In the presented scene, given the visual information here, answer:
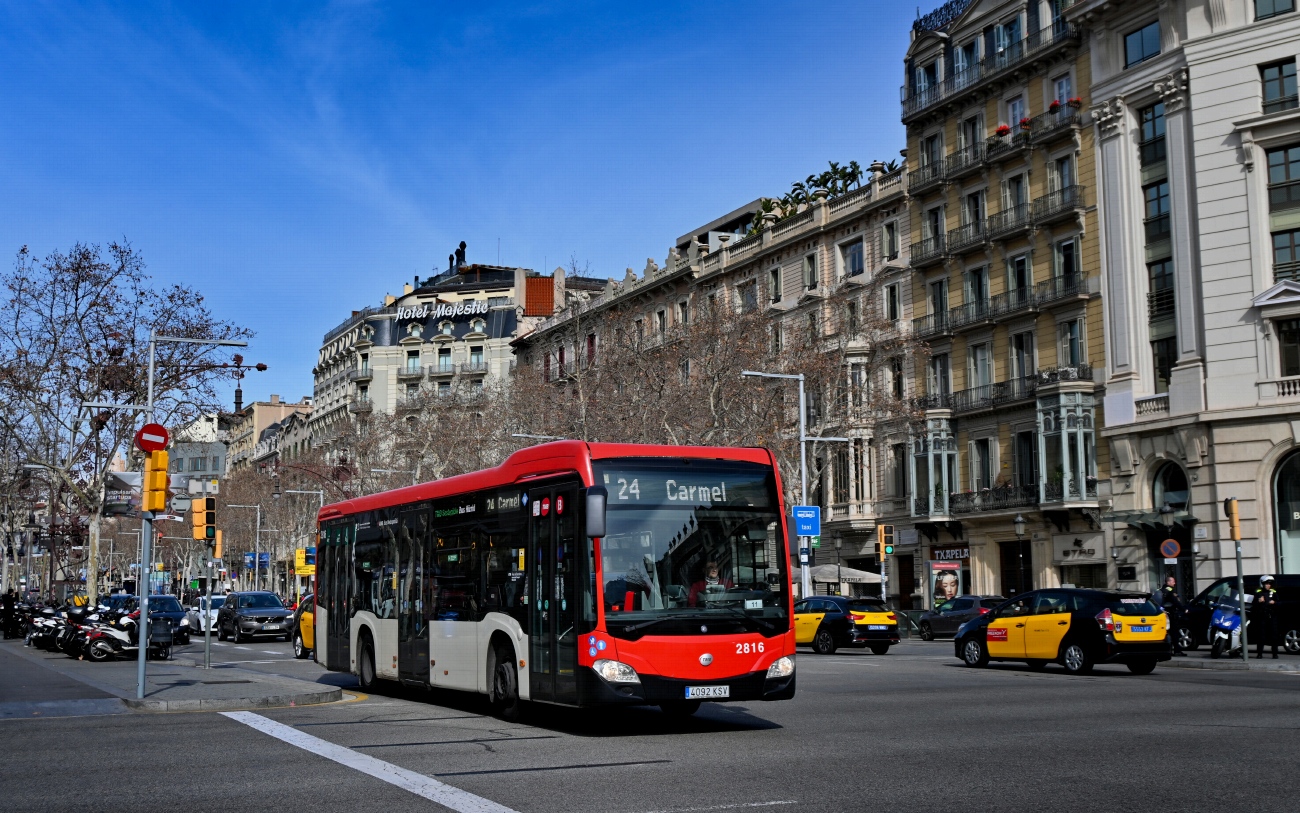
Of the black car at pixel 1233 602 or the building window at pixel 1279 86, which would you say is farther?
the building window at pixel 1279 86

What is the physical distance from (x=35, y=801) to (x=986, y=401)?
43416mm

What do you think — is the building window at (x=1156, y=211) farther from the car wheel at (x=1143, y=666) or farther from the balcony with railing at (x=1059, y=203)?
the car wheel at (x=1143, y=666)

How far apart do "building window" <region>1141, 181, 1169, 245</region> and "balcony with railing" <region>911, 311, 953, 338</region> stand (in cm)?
951

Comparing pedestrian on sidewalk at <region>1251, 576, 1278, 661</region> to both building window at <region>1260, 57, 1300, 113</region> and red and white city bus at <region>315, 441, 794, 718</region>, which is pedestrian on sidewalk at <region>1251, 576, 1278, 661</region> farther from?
building window at <region>1260, 57, 1300, 113</region>

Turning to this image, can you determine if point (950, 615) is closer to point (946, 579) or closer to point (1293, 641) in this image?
point (946, 579)

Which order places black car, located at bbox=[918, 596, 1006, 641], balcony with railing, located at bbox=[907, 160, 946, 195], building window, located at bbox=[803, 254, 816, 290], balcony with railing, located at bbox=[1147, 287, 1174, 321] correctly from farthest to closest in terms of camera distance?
building window, located at bbox=[803, 254, 816, 290] < balcony with railing, located at bbox=[907, 160, 946, 195] < balcony with railing, located at bbox=[1147, 287, 1174, 321] < black car, located at bbox=[918, 596, 1006, 641]

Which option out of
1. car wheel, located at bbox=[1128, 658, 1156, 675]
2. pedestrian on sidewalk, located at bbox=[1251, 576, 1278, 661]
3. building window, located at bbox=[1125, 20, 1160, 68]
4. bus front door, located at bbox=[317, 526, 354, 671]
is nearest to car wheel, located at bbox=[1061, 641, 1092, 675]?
car wheel, located at bbox=[1128, 658, 1156, 675]

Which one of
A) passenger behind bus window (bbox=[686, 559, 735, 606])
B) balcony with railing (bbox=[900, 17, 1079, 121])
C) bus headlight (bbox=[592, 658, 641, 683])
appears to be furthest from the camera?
balcony with railing (bbox=[900, 17, 1079, 121])

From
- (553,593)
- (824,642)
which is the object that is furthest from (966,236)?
(553,593)

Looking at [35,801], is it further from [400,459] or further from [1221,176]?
[400,459]

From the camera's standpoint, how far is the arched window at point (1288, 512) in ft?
128

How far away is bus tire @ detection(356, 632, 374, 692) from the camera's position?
2055 centimetres

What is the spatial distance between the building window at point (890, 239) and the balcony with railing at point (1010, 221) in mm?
5419

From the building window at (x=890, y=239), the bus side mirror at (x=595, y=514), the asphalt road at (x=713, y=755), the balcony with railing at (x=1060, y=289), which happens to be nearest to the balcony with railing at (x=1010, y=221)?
the balcony with railing at (x=1060, y=289)
